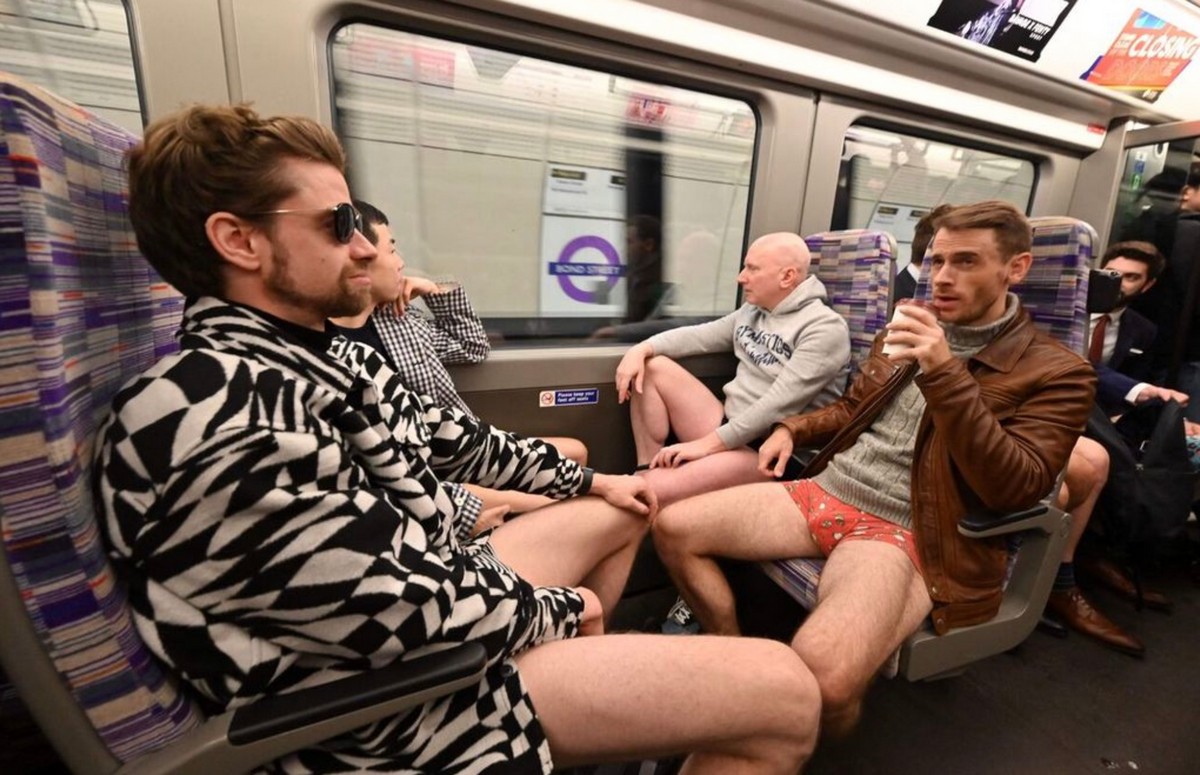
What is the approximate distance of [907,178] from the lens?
3514mm

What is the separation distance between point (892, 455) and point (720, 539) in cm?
62

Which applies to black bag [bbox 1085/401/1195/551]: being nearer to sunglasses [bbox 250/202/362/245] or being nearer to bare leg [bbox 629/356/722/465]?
bare leg [bbox 629/356/722/465]

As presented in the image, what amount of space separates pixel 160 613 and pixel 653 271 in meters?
2.49

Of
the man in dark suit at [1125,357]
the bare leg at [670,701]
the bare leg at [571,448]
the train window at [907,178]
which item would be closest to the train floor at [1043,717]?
the man in dark suit at [1125,357]

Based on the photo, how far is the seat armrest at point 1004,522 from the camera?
4.71ft

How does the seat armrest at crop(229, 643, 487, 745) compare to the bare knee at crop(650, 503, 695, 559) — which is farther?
the bare knee at crop(650, 503, 695, 559)

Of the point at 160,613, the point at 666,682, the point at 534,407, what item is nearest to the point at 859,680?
the point at 666,682

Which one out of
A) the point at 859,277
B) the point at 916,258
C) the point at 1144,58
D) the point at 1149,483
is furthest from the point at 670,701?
the point at 1144,58

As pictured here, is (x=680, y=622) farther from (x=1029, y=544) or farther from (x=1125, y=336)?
(x=1125, y=336)

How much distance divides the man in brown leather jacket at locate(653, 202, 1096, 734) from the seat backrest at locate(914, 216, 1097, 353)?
225 millimetres

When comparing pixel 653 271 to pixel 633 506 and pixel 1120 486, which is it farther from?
pixel 1120 486

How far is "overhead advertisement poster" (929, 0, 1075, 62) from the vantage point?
2521 millimetres

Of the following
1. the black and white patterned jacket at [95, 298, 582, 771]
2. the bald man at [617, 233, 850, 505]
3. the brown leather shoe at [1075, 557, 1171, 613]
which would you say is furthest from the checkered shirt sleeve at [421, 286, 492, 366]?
the brown leather shoe at [1075, 557, 1171, 613]

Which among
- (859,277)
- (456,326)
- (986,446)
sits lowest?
(986,446)
